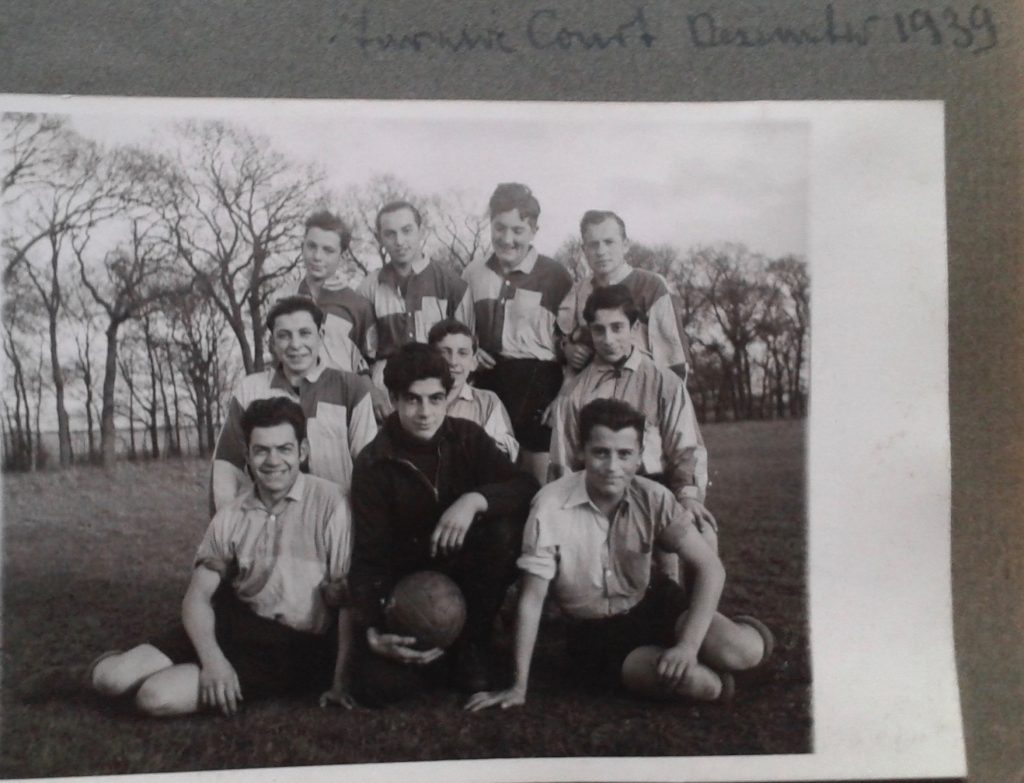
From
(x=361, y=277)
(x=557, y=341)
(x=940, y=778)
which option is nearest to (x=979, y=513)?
(x=940, y=778)

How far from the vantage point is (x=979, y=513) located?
763 millimetres

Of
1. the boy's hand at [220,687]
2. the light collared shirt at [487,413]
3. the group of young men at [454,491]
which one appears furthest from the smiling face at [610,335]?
the boy's hand at [220,687]

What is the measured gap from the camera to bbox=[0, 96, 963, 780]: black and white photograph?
28.7 inches

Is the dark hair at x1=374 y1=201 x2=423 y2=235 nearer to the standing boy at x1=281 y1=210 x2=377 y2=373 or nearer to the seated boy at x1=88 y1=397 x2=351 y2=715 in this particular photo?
the standing boy at x1=281 y1=210 x2=377 y2=373

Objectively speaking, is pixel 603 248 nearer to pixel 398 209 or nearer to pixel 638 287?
pixel 638 287

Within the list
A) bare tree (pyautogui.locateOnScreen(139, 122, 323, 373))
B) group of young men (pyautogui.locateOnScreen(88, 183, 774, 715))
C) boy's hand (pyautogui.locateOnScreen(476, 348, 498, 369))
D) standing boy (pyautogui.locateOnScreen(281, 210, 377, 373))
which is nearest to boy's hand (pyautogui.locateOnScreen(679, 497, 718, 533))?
A: group of young men (pyautogui.locateOnScreen(88, 183, 774, 715))

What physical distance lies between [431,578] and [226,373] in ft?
0.85

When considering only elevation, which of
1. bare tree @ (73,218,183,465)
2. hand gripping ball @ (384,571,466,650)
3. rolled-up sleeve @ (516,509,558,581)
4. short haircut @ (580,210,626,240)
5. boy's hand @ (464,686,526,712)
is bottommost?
boy's hand @ (464,686,526,712)

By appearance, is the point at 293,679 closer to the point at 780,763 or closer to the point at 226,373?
the point at 226,373

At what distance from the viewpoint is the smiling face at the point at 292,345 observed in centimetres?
74

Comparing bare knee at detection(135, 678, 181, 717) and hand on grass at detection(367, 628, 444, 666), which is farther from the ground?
hand on grass at detection(367, 628, 444, 666)

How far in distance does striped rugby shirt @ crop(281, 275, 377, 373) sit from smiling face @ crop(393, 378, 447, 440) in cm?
5

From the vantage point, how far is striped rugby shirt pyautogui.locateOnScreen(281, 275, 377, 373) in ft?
Result: 2.45

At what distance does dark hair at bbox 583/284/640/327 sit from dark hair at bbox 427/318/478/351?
11cm
